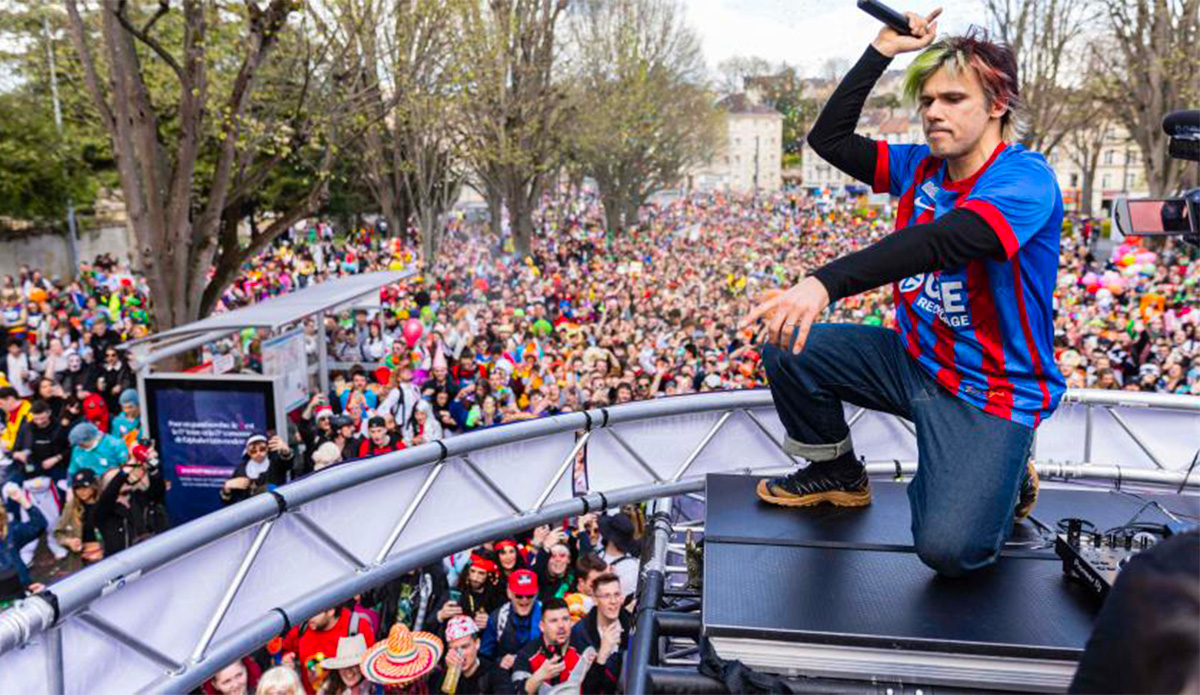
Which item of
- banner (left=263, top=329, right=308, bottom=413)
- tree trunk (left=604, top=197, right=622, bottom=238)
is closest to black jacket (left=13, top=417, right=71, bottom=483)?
banner (left=263, top=329, right=308, bottom=413)

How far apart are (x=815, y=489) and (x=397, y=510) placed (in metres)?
1.71

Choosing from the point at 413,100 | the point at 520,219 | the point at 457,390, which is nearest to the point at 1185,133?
the point at 457,390

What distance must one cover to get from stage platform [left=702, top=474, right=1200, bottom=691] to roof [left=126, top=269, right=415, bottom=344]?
26.3 feet

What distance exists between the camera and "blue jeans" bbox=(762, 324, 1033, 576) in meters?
2.62

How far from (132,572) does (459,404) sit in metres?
7.91

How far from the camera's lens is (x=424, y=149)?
25.5m

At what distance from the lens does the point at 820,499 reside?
337 cm

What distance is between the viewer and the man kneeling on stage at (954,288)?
235 cm

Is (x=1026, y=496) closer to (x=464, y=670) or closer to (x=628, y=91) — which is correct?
(x=464, y=670)

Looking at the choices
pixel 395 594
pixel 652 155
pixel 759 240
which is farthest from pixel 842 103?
pixel 652 155

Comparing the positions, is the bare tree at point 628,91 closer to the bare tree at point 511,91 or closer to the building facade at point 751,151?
the bare tree at point 511,91

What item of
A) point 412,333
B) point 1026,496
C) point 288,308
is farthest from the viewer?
point 412,333

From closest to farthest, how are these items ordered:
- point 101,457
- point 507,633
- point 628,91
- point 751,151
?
1. point 507,633
2. point 101,457
3. point 628,91
4. point 751,151

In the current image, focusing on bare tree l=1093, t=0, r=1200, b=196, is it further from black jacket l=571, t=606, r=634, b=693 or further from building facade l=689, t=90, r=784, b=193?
building facade l=689, t=90, r=784, b=193
